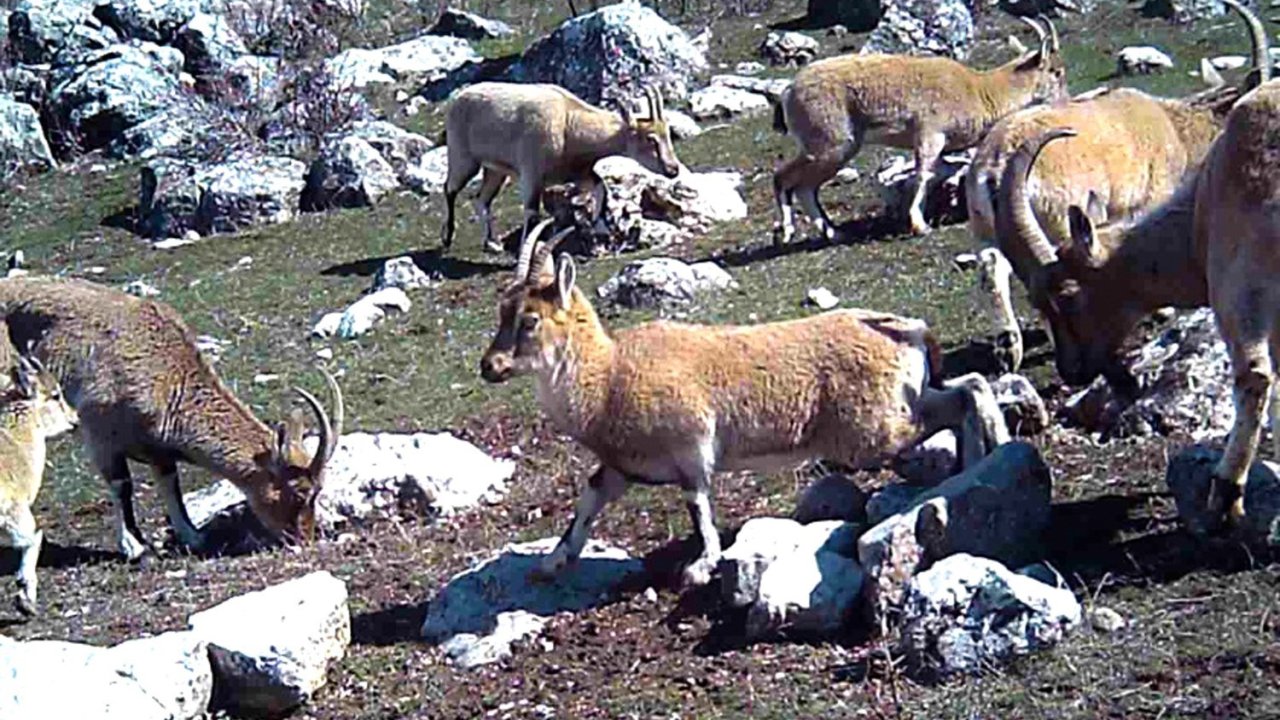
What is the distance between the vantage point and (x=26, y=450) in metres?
11.1

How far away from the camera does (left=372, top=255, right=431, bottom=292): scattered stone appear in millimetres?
17953

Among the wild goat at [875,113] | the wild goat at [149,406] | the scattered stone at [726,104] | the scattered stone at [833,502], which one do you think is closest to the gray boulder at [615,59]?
the scattered stone at [726,104]

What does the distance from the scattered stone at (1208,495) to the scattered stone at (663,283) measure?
25.5 ft

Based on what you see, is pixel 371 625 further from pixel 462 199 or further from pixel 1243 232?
pixel 462 199

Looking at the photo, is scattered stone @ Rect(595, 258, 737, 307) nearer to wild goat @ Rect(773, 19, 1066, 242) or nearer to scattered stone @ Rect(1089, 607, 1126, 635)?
wild goat @ Rect(773, 19, 1066, 242)

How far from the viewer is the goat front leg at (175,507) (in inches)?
462

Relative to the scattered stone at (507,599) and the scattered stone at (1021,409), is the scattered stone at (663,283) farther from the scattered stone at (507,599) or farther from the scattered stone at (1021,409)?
the scattered stone at (507,599)

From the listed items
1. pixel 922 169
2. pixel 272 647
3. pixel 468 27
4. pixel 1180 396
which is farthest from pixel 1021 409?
pixel 468 27

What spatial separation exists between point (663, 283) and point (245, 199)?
8.63m

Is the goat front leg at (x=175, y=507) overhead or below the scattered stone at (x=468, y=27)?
overhead

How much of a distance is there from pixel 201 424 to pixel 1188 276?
596cm

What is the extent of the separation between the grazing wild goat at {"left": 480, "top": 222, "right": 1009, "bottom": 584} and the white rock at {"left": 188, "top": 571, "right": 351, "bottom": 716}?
108 centimetres

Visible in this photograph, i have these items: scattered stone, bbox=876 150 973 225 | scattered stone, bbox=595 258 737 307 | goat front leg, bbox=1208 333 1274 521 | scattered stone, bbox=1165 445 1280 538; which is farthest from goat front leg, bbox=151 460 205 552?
scattered stone, bbox=876 150 973 225

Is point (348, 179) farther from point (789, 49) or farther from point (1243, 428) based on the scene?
point (1243, 428)
